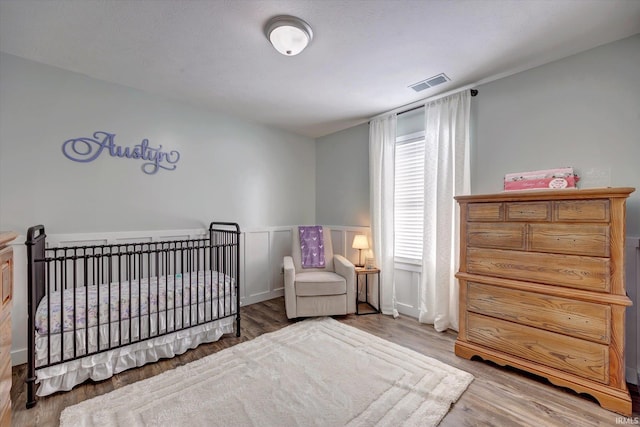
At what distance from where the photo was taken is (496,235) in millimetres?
2186

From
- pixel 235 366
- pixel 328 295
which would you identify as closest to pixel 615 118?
pixel 328 295

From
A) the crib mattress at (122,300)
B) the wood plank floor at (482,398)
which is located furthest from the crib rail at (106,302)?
the wood plank floor at (482,398)

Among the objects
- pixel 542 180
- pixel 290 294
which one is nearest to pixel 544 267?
pixel 542 180

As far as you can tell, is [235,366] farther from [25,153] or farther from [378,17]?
[378,17]

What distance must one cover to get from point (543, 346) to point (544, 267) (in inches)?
21.9

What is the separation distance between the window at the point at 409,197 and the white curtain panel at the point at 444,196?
0.22 meters

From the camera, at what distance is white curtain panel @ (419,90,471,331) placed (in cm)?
272

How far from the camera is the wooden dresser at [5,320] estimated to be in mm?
979

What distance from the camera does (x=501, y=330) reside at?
213 centimetres

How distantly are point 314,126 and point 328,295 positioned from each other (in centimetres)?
232

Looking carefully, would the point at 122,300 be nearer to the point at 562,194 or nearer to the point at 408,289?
the point at 408,289

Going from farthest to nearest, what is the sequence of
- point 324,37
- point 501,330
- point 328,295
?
point 328,295, point 501,330, point 324,37

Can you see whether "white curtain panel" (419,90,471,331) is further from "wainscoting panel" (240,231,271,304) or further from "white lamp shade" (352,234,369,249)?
"wainscoting panel" (240,231,271,304)

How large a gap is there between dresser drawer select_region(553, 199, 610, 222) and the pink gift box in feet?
0.91
